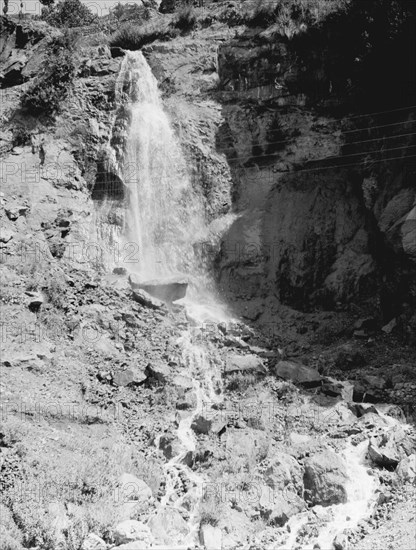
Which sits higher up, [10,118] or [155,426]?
[10,118]

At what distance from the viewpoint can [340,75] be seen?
19.4m

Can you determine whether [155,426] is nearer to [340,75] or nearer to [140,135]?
[140,135]

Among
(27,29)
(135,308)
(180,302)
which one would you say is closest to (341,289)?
(180,302)

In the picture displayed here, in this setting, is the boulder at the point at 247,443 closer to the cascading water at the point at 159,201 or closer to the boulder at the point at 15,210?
the cascading water at the point at 159,201

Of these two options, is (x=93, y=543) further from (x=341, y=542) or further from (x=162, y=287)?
(x=162, y=287)

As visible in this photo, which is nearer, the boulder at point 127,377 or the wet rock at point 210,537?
the wet rock at point 210,537

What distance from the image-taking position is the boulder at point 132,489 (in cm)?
1023

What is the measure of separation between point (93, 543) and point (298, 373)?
629cm

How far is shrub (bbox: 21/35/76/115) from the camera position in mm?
19844

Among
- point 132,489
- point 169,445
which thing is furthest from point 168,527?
point 169,445

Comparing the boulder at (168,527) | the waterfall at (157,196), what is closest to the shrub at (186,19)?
the waterfall at (157,196)

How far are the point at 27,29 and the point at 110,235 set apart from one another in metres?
9.25

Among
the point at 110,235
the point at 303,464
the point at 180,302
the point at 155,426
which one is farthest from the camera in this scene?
the point at 110,235

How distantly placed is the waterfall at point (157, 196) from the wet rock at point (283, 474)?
26.9ft
